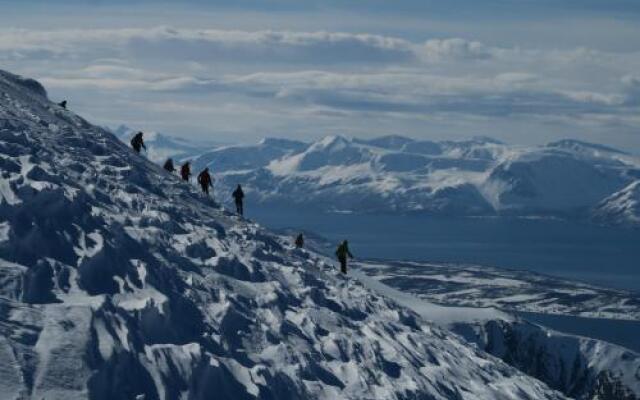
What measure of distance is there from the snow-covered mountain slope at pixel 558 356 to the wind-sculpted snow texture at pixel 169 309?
2230 inches

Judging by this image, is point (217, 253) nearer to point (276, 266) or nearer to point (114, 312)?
point (276, 266)

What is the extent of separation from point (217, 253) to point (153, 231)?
354 cm

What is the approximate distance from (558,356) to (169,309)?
11408 cm

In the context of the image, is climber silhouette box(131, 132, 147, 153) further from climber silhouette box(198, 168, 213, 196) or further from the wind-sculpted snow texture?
the wind-sculpted snow texture

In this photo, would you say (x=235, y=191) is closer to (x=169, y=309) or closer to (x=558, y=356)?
(x=169, y=309)

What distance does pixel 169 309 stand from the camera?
138 ft

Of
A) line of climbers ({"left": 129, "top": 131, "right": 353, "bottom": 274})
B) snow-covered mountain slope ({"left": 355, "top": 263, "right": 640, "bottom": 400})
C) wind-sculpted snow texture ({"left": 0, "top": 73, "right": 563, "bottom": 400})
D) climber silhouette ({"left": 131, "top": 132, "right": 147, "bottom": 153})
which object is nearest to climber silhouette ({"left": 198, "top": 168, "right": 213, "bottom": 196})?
line of climbers ({"left": 129, "top": 131, "right": 353, "bottom": 274})

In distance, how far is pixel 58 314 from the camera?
38.1m

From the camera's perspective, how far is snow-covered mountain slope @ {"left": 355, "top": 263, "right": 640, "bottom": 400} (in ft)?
411

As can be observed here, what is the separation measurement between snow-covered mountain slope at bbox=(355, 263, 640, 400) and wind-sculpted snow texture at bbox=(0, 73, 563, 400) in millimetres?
56645

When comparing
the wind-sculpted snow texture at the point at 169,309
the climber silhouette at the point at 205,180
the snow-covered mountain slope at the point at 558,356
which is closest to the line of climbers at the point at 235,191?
the climber silhouette at the point at 205,180

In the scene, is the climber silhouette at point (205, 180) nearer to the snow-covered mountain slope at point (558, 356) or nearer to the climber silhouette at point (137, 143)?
the climber silhouette at point (137, 143)

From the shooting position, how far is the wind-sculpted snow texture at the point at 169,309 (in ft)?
121

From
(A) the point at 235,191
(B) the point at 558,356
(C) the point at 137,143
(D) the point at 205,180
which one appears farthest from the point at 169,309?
(B) the point at 558,356
